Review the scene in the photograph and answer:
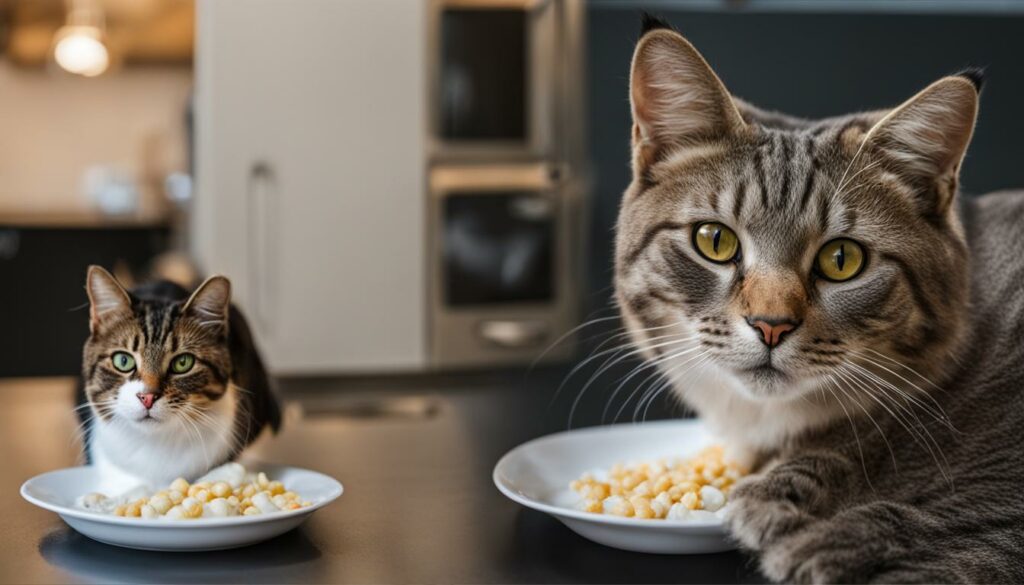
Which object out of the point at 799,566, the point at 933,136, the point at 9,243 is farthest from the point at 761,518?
the point at 9,243

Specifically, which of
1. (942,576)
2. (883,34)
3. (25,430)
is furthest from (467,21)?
Result: (942,576)

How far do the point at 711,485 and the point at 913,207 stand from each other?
0.35m

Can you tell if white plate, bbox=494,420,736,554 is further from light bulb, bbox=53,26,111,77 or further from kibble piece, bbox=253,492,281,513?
light bulb, bbox=53,26,111,77

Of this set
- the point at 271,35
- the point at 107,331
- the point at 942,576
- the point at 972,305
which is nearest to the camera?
the point at 942,576

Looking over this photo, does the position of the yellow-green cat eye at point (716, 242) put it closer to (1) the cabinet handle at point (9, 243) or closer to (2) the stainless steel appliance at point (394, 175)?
(2) the stainless steel appliance at point (394, 175)

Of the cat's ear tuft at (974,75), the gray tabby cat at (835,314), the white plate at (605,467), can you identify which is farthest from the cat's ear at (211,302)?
the cat's ear tuft at (974,75)

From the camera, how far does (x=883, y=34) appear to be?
130 inches

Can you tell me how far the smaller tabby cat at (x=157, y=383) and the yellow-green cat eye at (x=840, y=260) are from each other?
22.6 inches

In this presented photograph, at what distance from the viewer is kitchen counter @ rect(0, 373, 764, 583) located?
0.91 meters

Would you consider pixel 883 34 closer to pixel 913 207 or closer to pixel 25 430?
pixel 913 207

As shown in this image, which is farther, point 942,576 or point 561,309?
point 561,309

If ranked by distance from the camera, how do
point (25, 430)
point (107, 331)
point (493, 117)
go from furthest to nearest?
point (493, 117) < point (25, 430) < point (107, 331)

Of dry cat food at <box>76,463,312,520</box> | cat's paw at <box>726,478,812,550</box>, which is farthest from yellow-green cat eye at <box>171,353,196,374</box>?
cat's paw at <box>726,478,812,550</box>

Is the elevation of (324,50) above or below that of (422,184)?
above
